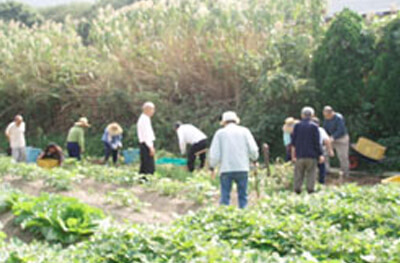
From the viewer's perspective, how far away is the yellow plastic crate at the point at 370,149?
13.0 meters

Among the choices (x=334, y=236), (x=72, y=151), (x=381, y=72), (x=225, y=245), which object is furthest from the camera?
(x=72, y=151)

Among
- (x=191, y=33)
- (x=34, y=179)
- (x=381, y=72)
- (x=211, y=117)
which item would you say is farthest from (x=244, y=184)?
(x=191, y=33)

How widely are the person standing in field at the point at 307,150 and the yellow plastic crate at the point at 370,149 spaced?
163 inches

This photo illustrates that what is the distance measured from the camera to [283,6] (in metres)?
15.8

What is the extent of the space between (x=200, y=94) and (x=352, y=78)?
475 centimetres

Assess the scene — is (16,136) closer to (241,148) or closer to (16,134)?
(16,134)

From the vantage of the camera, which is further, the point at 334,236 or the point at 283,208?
the point at 283,208

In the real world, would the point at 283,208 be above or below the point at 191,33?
below

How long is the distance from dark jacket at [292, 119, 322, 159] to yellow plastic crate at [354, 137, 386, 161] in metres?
4.20

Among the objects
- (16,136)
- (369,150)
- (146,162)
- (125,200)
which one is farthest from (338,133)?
(16,136)

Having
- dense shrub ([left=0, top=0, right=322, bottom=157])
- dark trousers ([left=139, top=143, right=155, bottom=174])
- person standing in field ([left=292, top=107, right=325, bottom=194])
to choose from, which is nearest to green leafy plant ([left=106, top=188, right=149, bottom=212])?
dark trousers ([left=139, top=143, right=155, bottom=174])

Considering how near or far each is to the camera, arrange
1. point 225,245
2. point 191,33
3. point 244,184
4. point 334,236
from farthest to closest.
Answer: point 191,33, point 244,184, point 334,236, point 225,245

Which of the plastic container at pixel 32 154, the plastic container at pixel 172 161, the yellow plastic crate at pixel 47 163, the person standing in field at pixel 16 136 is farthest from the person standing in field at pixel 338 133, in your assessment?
the plastic container at pixel 32 154

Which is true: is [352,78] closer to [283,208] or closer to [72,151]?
[72,151]
